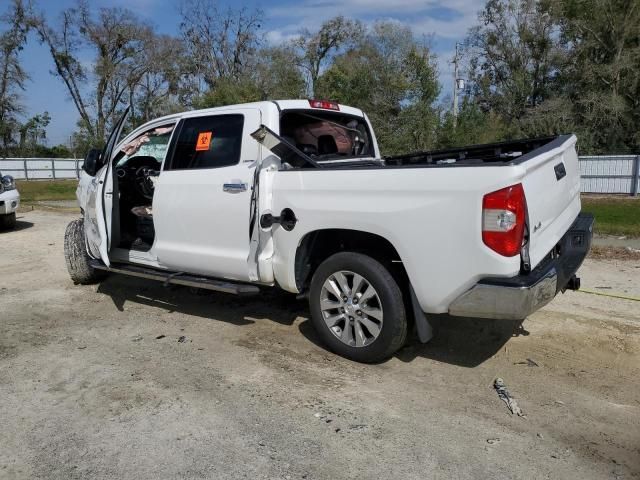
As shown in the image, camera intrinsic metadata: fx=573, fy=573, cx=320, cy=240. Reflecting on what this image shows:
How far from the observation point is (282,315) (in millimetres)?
5547

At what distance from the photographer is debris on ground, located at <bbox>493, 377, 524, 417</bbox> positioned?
354cm

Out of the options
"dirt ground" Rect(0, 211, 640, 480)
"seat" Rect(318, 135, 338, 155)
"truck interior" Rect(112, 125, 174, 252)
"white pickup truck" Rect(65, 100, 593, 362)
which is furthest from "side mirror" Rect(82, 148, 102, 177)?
"seat" Rect(318, 135, 338, 155)

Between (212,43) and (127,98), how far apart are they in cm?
864

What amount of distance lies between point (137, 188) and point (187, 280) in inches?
76.3

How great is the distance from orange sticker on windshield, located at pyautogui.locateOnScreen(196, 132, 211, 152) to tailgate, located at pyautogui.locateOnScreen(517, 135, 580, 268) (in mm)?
2701

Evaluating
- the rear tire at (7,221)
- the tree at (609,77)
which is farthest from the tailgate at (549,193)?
the tree at (609,77)

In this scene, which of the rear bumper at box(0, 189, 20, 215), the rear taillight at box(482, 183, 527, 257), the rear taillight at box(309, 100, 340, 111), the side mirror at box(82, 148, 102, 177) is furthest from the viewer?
the rear bumper at box(0, 189, 20, 215)

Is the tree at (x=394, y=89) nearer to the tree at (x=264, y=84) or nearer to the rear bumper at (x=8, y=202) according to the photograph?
the tree at (x=264, y=84)

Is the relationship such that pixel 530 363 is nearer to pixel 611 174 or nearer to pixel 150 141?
pixel 150 141

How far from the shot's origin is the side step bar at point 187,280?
4699 millimetres

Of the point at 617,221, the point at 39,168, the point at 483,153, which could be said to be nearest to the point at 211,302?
the point at 483,153

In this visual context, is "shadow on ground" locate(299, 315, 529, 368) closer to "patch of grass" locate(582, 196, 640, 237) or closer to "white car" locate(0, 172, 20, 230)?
"patch of grass" locate(582, 196, 640, 237)

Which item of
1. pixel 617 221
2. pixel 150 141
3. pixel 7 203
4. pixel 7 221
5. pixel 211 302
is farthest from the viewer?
pixel 7 221

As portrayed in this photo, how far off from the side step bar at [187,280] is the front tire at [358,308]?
0.64 m
